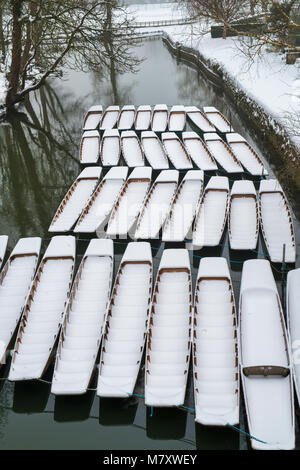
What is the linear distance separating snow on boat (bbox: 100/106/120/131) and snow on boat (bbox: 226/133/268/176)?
853 centimetres

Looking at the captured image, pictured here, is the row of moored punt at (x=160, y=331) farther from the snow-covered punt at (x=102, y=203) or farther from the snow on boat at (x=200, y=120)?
the snow on boat at (x=200, y=120)

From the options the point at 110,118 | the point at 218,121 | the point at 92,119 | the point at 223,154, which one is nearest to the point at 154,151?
the point at 223,154

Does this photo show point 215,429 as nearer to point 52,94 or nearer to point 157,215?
point 157,215

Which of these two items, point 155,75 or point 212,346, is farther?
point 155,75

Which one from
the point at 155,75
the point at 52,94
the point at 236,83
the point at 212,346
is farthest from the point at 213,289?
the point at 155,75

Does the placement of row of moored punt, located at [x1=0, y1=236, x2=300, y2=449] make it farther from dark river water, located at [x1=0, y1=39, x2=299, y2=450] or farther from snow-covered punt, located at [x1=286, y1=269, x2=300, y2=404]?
dark river water, located at [x1=0, y1=39, x2=299, y2=450]

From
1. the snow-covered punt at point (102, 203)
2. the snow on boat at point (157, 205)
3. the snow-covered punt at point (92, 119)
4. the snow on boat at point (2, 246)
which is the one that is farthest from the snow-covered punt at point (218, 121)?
the snow on boat at point (2, 246)

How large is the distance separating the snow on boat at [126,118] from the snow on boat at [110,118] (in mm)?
417

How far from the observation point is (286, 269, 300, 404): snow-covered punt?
11.0 m

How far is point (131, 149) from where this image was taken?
79.2 ft

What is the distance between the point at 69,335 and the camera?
1248 centimetres

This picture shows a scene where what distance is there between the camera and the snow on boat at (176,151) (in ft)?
72.4
